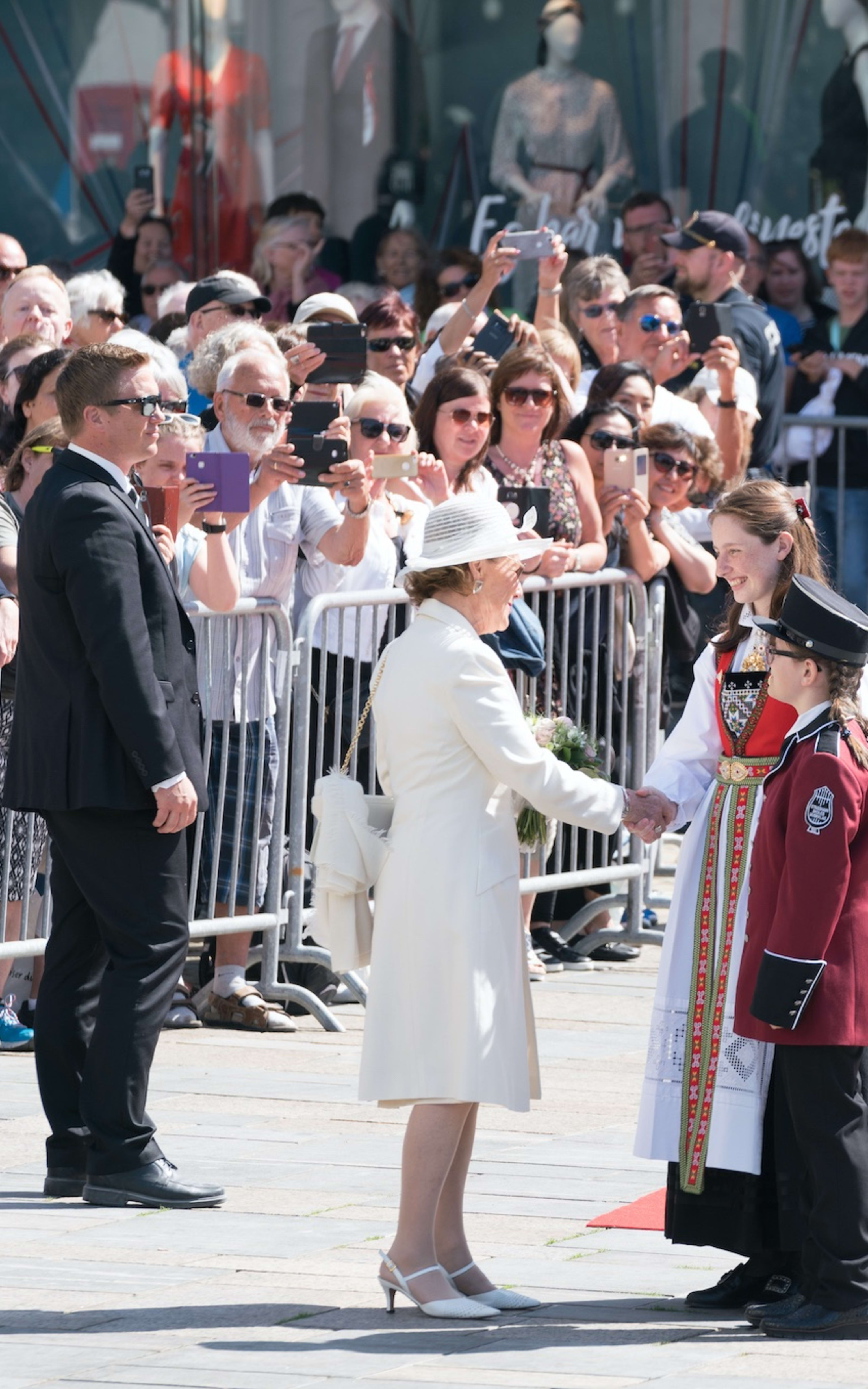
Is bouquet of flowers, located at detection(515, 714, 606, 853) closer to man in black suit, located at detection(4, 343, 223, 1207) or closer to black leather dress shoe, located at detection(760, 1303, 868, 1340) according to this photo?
man in black suit, located at detection(4, 343, 223, 1207)

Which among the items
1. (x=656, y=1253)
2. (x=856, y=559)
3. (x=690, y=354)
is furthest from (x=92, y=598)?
(x=856, y=559)

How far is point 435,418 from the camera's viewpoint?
9047 mm

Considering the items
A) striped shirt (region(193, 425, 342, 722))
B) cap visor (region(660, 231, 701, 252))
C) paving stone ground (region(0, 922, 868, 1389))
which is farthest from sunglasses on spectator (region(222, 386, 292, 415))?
cap visor (region(660, 231, 701, 252))

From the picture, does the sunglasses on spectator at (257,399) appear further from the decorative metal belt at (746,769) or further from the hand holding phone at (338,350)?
the decorative metal belt at (746,769)

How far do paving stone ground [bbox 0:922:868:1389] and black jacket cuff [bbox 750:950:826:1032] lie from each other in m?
0.66

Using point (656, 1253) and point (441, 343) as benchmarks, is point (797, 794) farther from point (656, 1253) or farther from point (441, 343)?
point (441, 343)

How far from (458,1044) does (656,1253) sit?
0.90 metres

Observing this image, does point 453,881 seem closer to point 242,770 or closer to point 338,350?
point 242,770

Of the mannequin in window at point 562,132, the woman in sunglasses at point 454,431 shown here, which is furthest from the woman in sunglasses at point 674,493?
the mannequin in window at point 562,132

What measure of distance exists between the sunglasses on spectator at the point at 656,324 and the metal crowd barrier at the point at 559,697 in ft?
5.59

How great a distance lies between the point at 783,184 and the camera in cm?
1468

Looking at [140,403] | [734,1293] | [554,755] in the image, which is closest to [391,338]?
[140,403]

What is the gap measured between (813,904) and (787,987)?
177 mm

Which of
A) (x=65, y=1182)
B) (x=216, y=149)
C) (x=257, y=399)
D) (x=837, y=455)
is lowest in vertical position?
(x=65, y=1182)
